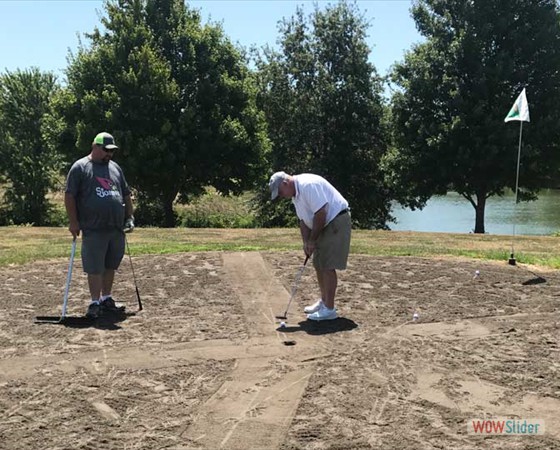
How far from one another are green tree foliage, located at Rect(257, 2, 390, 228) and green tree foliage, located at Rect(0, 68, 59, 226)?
10384mm

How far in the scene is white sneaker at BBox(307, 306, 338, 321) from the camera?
21.0ft

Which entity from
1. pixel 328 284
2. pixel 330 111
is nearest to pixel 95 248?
pixel 328 284

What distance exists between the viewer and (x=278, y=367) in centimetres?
Answer: 495

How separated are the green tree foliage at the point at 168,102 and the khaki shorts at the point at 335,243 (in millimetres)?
15906

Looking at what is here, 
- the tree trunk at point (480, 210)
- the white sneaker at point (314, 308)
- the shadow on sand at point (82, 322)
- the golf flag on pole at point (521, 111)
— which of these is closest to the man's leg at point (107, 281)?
the shadow on sand at point (82, 322)

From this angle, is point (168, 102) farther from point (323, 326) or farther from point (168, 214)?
point (323, 326)

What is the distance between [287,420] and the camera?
3.93m

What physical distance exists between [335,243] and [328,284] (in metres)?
0.47

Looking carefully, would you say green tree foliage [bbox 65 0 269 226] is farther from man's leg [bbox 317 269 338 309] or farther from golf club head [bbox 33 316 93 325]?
man's leg [bbox 317 269 338 309]

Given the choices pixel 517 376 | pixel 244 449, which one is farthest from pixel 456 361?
pixel 244 449

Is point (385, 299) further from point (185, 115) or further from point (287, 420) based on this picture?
point (185, 115)

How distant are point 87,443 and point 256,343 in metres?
2.24

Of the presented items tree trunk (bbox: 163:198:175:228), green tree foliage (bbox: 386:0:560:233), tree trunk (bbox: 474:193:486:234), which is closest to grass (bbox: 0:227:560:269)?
green tree foliage (bbox: 386:0:560:233)

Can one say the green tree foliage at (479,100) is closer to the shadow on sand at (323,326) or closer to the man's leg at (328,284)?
the man's leg at (328,284)
